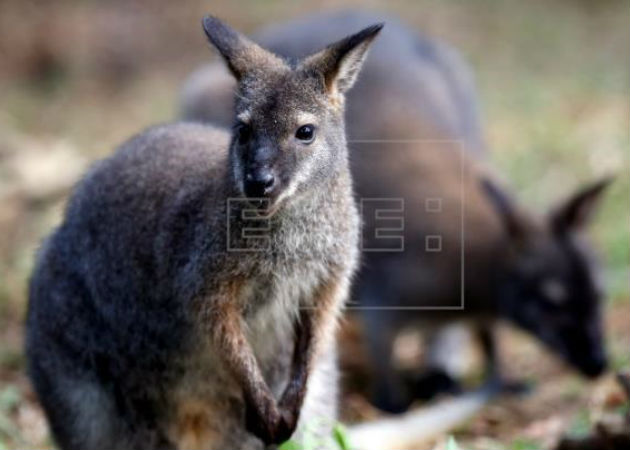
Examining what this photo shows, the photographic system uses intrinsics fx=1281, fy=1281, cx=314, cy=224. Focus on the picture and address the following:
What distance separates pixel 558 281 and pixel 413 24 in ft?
18.9

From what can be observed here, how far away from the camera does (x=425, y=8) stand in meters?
12.8

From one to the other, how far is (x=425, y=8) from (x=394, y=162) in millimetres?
5710

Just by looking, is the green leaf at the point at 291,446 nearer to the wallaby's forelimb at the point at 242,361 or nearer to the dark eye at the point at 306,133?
the wallaby's forelimb at the point at 242,361

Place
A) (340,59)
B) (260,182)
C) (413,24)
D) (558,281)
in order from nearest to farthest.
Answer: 1. (260,182)
2. (340,59)
3. (558,281)
4. (413,24)

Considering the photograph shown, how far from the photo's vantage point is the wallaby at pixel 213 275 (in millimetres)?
4258

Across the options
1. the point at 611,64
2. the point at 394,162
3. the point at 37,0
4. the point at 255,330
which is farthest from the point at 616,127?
the point at 255,330

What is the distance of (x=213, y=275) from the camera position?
4.44m

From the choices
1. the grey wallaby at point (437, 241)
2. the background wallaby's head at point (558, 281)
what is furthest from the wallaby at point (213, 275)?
the background wallaby's head at point (558, 281)

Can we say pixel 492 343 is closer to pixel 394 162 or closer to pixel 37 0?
pixel 394 162

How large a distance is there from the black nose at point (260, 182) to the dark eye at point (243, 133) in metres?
0.21

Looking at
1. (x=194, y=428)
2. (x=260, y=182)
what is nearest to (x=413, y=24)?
(x=194, y=428)

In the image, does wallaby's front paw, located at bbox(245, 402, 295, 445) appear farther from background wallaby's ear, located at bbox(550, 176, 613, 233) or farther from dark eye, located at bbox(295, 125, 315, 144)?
background wallaby's ear, located at bbox(550, 176, 613, 233)

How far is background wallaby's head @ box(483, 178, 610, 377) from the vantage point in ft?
23.0

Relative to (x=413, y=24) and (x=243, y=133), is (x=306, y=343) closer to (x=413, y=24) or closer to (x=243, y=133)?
(x=243, y=133)
